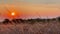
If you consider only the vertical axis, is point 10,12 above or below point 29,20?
above

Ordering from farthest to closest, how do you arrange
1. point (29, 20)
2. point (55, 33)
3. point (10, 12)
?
point (29, 20)
point (10, 12)
point (55, 33)

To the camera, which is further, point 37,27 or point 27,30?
point 37,27

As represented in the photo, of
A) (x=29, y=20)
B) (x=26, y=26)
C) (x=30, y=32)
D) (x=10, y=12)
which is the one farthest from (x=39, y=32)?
(x=29, y=20)

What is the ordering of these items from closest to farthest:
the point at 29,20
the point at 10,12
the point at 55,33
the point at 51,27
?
the point at 55,33
the point at 51,27
the point at 10,12
the point at 29,20

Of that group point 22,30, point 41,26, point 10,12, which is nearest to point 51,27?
point 41,26

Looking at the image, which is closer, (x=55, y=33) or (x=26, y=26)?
(x=55, y=33)

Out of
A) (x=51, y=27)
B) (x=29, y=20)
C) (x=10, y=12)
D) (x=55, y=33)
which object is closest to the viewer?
(x=55, y=33)

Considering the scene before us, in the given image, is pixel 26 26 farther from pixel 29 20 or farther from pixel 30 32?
pixel 29 20

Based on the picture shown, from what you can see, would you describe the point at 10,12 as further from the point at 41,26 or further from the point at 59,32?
the point at 59,32
